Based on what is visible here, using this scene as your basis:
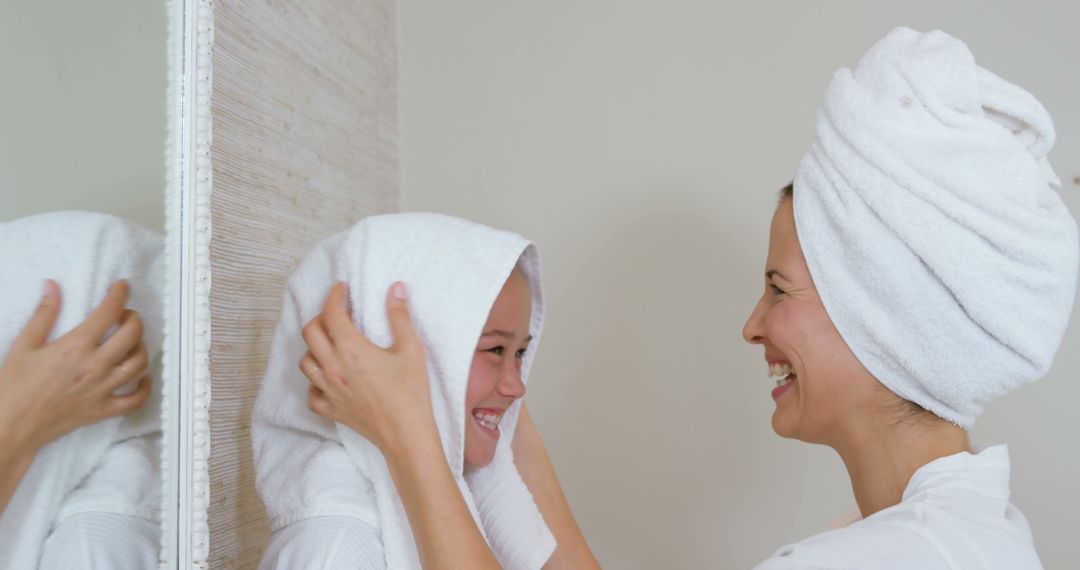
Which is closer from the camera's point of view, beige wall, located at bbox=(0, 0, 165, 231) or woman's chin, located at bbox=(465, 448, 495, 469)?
beige wall, located at bbox=(0, 0, 165, 231)

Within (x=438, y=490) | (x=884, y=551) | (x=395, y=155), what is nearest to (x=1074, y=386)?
(x=884, y=551)

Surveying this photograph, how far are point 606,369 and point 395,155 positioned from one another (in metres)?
0.66

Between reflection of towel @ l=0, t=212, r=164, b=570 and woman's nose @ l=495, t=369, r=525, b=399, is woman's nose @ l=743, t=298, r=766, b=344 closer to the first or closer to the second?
woman's nose @ l=495, t=369, r=525, b=399

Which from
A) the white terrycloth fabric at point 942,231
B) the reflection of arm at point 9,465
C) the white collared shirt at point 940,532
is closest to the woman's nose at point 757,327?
the white terrycloth fabric at point 942,231

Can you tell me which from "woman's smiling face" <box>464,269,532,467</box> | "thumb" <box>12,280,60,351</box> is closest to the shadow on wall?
"woman's smiling face" <box>464,269,532,467</box>

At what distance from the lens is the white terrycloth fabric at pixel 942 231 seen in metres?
0.85

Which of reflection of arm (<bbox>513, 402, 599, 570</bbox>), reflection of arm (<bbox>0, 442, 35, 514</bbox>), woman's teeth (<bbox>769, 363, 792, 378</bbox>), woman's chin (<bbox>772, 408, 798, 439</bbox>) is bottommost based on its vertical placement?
reflection of arm (<bbox>513, 402, 599, 570</bbox>)

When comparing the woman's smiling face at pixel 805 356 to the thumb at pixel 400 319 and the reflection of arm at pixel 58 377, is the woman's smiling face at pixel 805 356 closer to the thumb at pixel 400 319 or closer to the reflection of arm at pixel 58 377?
the thumb at pixel 400 319

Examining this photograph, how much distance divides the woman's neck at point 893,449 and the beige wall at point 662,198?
2.09 feet

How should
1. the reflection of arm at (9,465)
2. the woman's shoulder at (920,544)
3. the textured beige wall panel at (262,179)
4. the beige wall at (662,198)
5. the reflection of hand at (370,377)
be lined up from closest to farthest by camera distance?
the reflection of arm at (9,465) → the woman's shoulder at (920,544) → the reflection of hand at (370,377) → the textured beige wall panel at (262,179) → the beige wall at (662,198)

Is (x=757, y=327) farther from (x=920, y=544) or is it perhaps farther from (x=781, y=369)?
(x=920, y=544)

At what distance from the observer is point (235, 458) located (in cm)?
118

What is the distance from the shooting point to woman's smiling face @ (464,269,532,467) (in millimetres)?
1035

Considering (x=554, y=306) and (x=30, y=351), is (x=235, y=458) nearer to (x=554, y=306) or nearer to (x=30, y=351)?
(x=30, y=351)
